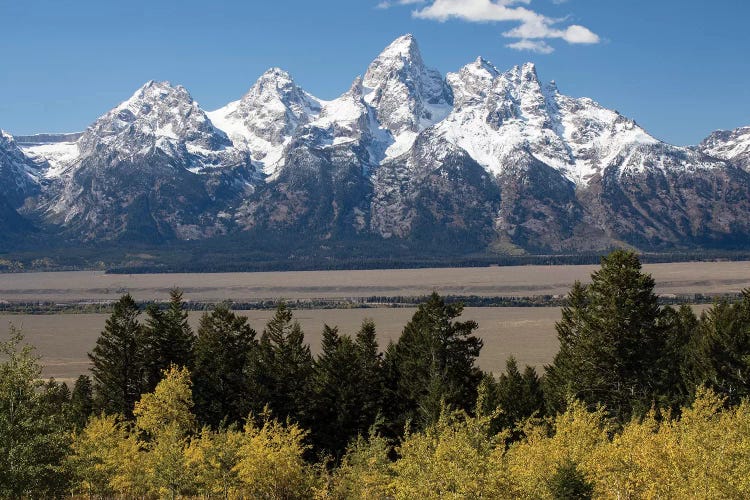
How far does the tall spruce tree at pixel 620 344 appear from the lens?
56.2m

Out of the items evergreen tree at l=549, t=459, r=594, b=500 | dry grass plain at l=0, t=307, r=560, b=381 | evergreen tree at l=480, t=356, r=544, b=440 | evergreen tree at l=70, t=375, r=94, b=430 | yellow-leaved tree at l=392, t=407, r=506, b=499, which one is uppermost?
yellow-leaved tree at l=392, t=407, r=506, b=499

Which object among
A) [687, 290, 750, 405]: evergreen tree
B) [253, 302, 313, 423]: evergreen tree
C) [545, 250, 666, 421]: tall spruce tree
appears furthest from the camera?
[253, 302, 313, 423]: evergreen tree

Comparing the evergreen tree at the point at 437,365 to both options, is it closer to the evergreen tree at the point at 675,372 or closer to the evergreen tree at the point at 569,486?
the evergreen tree at the point at 675,372

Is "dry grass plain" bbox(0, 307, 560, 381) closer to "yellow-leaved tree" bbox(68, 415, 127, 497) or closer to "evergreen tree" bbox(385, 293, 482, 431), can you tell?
"evergreen tree" bbox(385, 293, 482, 431)

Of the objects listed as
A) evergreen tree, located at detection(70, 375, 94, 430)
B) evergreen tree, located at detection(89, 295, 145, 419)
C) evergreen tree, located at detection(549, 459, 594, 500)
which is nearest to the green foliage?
evergreen tree, located at detection(549, 459, 594, 500)

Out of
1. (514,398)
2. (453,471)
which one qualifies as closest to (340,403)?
(514,398)

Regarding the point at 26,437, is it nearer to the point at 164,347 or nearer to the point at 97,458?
the point at 97,458

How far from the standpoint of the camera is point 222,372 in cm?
6775

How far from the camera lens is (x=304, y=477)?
45281mm

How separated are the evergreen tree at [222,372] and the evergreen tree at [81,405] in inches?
406

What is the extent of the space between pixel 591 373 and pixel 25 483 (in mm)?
37127

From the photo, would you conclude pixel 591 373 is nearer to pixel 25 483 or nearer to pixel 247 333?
pixel 247 333

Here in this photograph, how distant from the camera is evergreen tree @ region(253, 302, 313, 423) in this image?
66375 millimetres

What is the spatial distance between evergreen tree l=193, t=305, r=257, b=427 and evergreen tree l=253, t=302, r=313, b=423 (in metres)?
1.25
